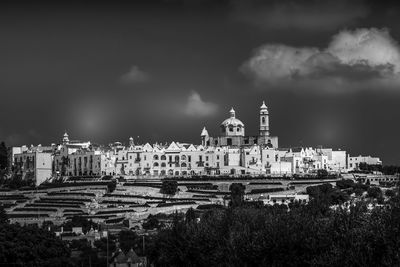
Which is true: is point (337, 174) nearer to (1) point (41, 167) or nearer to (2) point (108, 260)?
(1) point (41, 167)

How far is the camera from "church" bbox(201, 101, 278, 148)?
124 m

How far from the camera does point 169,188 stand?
103188 mm

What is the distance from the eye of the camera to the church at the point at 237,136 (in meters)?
124

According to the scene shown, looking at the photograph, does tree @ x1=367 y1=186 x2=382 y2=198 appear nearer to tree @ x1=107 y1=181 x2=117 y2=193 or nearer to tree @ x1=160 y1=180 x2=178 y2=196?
tree @ x1=160 y1=180 x2=178 y2=196

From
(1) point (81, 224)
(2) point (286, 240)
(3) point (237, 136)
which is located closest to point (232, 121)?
(3) point (237, 136)

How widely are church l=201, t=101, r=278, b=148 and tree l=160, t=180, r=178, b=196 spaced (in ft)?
65.7

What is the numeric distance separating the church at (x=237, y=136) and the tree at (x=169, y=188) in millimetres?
20024

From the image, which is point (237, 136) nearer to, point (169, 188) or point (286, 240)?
point (169, 188)

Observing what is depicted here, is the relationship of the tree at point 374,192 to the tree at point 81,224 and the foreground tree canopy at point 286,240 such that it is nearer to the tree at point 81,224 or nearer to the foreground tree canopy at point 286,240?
the tree at point 81,224

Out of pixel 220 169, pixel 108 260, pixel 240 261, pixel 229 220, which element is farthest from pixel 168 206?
pixel 240 261

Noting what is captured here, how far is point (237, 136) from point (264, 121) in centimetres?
381

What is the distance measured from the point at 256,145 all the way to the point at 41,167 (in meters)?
22.4

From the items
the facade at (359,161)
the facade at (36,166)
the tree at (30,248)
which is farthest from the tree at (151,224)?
the facade at (359,161)

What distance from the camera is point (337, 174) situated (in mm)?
115125
